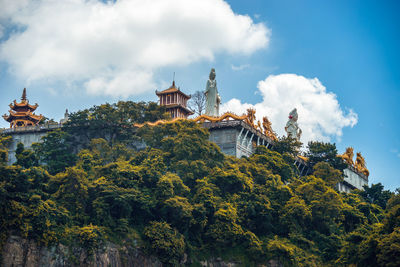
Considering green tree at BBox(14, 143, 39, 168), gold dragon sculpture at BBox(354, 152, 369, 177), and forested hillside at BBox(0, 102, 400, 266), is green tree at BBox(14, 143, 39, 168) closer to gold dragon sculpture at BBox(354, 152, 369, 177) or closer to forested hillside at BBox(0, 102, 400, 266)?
forested hillside at BBox(0, 102, 400, 266)

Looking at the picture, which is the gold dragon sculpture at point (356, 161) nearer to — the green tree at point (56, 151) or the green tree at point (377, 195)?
the green tree at point (377, 195)

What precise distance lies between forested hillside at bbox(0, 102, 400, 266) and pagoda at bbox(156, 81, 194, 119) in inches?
611

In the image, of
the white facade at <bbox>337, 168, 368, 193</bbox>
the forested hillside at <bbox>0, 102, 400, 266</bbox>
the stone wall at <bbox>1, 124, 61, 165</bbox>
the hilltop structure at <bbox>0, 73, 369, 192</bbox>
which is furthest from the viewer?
the white facade at <bbox>337, 168, 368, 193</bbox>

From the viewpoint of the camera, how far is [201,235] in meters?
39.8

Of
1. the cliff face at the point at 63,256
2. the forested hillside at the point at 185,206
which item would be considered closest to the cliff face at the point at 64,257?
the cliff face at the point at 63,256

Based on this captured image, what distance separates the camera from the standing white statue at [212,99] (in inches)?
2189

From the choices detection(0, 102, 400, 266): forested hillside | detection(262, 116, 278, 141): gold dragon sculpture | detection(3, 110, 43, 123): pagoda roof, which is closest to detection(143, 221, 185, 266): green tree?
detection(0, 102, 400, 266): forested hillside

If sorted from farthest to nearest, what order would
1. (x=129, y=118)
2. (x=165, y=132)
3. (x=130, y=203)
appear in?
1. (x=129, y=118)
2. (x=165, y=132)
3. (x=130, y=203)

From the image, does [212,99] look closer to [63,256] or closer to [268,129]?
[268,129]

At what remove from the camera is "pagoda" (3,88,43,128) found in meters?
61.2


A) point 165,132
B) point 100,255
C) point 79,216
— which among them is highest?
point 165,132

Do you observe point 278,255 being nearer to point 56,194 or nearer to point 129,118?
point 56,194

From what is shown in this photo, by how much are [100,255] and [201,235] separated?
7470 millimetres

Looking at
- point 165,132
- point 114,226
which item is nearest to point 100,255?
point 114,226
